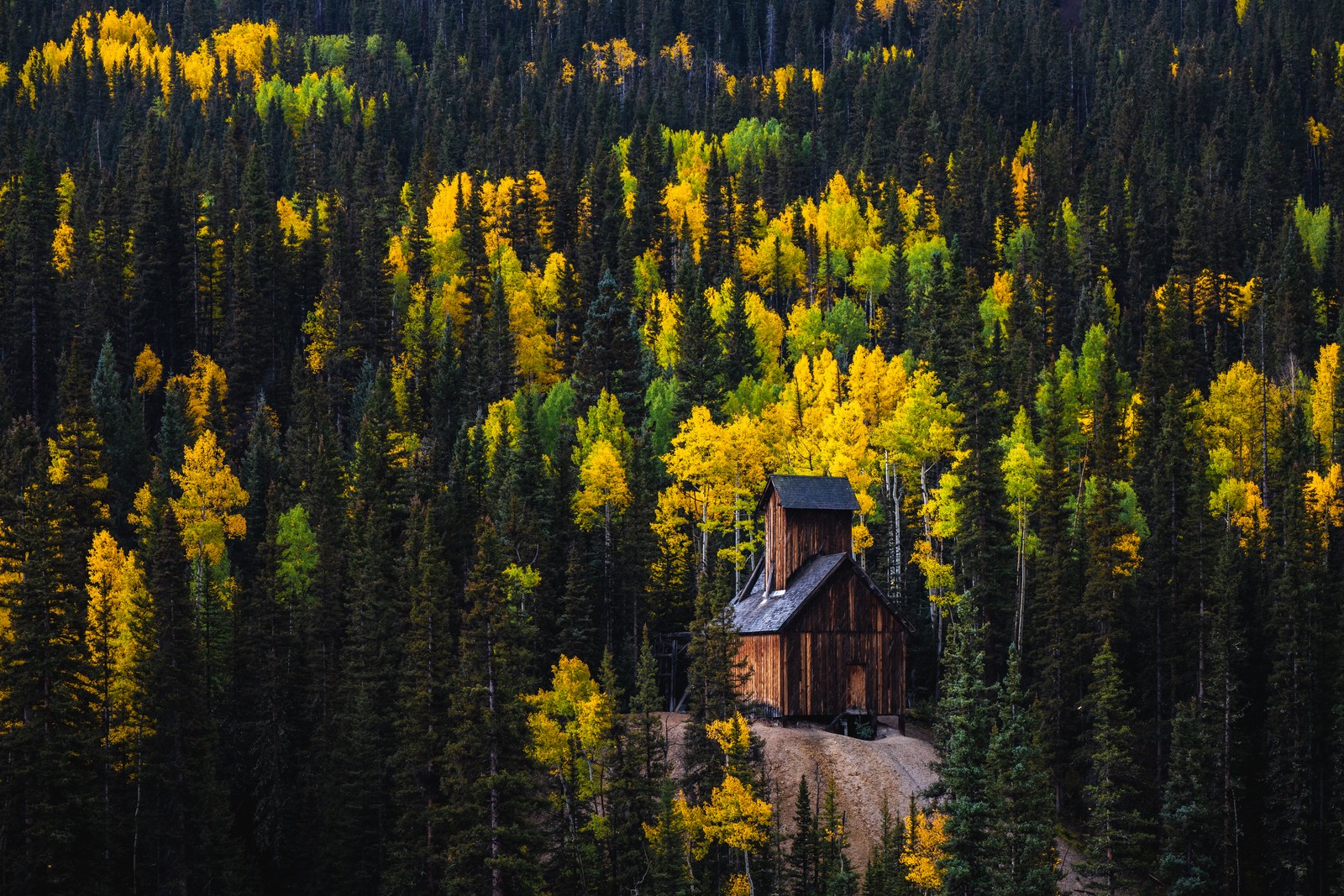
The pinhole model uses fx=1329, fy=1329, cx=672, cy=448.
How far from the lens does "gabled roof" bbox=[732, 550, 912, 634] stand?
52.5m

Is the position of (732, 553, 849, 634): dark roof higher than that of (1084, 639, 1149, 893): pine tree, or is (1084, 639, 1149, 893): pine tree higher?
(732, 553, 849, 634): dark roof

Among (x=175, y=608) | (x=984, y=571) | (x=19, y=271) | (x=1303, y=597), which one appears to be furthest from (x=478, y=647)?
(x=19, y=271)

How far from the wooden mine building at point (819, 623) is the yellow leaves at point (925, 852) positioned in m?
10.9

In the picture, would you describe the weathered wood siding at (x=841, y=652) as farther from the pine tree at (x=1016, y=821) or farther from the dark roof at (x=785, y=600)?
the pine tree at (x=1016, y=821)

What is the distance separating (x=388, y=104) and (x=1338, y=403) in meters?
119

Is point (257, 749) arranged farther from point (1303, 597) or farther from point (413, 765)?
point (1303, 597)

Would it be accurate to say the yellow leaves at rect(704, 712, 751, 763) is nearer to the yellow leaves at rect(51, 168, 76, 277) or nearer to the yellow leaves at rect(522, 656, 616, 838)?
the yellow leaves at rect(522, 656, 616, 838)

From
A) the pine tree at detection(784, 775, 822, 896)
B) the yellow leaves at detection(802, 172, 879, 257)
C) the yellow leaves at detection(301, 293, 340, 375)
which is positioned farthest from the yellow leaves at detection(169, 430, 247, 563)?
the yellow leaves at detection(802, 172, 879, 257)

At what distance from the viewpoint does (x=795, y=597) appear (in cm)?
5316

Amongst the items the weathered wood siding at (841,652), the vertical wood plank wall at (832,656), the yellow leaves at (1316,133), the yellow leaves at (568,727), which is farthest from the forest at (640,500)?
the yellow leaves at (1316,133)

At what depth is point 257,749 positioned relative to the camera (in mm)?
52219

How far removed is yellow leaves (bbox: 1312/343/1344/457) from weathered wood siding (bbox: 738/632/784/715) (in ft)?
148

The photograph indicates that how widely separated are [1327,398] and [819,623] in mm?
48418

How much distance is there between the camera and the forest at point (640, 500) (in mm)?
43031
